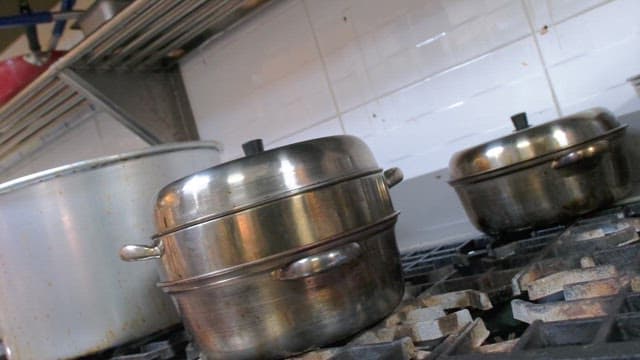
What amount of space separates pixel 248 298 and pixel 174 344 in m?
0.33

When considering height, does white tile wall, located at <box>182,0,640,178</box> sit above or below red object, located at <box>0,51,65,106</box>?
below

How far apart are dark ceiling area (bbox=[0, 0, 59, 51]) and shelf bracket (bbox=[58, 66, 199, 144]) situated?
1.26ft

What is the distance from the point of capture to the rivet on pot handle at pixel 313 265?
0.50 metres

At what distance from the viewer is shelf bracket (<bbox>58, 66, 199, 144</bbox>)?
→ 125 cm

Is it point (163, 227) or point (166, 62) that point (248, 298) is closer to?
point (163, 227)

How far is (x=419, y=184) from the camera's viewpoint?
1.05m

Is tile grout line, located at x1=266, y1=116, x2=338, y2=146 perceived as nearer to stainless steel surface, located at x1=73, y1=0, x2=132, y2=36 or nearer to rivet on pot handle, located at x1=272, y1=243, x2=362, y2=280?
stainless steel surface, located at x1=73, y1=0, x2=132, y2=36

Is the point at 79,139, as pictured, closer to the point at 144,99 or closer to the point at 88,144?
the point at 88,144

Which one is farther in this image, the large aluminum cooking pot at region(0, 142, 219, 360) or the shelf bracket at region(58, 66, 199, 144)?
the shelf bracket at region(58, 66, 199, 144)

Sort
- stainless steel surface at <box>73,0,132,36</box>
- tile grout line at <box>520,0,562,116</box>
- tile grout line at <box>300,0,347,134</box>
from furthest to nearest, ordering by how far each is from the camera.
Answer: tile grout line at <box>300,0,347,134</box> < stainless steel surface at <box>73,0,132,36</box> < tile grout line at <box>520,0,562,116</box>

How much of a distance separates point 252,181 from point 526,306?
0.97 feet

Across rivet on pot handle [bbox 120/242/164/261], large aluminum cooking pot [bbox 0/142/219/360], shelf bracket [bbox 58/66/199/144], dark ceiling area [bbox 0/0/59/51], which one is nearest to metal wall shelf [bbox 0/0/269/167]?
shelf bracket [bbox 58/66/199/144]

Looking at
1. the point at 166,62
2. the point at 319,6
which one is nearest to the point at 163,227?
the point at 319,6

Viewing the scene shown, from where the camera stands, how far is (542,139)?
2.30 feet
